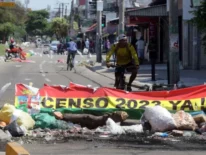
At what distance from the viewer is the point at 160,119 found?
36.7 ft

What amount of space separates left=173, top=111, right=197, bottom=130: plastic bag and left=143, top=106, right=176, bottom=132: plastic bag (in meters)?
0.16

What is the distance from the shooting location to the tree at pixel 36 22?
152 m

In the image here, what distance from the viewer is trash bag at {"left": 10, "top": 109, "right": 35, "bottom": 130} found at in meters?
10.9

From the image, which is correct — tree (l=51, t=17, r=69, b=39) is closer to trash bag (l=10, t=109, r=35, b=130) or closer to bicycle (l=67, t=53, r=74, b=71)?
bicycle (l=67, t=53, r=74, b=71)

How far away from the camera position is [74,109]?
1213cm

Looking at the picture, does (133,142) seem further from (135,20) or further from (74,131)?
(135,20)

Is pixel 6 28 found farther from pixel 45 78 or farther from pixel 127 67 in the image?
pixel 127 67

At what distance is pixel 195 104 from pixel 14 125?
13.4 ft

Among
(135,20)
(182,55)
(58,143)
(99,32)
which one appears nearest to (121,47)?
(58,143)

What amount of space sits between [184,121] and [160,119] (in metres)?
0.52

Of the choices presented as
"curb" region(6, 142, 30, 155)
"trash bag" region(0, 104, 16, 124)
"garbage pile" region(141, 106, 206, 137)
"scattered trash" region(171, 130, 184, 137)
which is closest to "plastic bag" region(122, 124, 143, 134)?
"garbage pile" region(141, 106, 206, 137)

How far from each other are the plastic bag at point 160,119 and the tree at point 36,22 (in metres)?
141

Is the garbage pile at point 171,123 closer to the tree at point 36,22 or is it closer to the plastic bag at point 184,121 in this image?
the plastic bag at point 184,121

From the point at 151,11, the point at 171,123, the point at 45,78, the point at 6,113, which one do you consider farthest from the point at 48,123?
the point at 151,11
